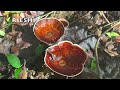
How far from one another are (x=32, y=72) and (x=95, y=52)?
0.54 meters

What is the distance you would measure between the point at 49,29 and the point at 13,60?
0.40 meters

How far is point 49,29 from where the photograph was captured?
2.53 metres

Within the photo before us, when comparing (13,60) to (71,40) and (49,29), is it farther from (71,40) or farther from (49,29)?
(71,40)

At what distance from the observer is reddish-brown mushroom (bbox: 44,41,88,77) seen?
243 centimetres

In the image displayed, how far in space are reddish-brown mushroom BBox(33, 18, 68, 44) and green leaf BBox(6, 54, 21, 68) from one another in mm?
257

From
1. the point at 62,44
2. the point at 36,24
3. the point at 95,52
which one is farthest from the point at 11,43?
the point at 95,52

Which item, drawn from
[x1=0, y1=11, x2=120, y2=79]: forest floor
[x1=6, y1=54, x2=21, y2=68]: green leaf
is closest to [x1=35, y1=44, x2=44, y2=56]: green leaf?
[x1=0, y1=11, x2=120, y2=79]: forest floor

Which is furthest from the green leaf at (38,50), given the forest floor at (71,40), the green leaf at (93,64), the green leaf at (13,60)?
the green leaf at (93,64)

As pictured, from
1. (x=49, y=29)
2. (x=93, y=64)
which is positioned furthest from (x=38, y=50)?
(x=93, y=64)

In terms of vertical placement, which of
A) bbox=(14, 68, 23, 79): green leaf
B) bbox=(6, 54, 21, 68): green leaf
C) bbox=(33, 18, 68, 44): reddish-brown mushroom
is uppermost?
bbox=(33, 18, 68, 44): reddish-brown mushroom

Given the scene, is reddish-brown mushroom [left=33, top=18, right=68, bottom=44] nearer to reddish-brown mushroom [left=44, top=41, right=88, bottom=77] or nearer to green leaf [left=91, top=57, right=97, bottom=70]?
reddish-brown mushroom [left=44, top=41, right=88, bottom=77]
